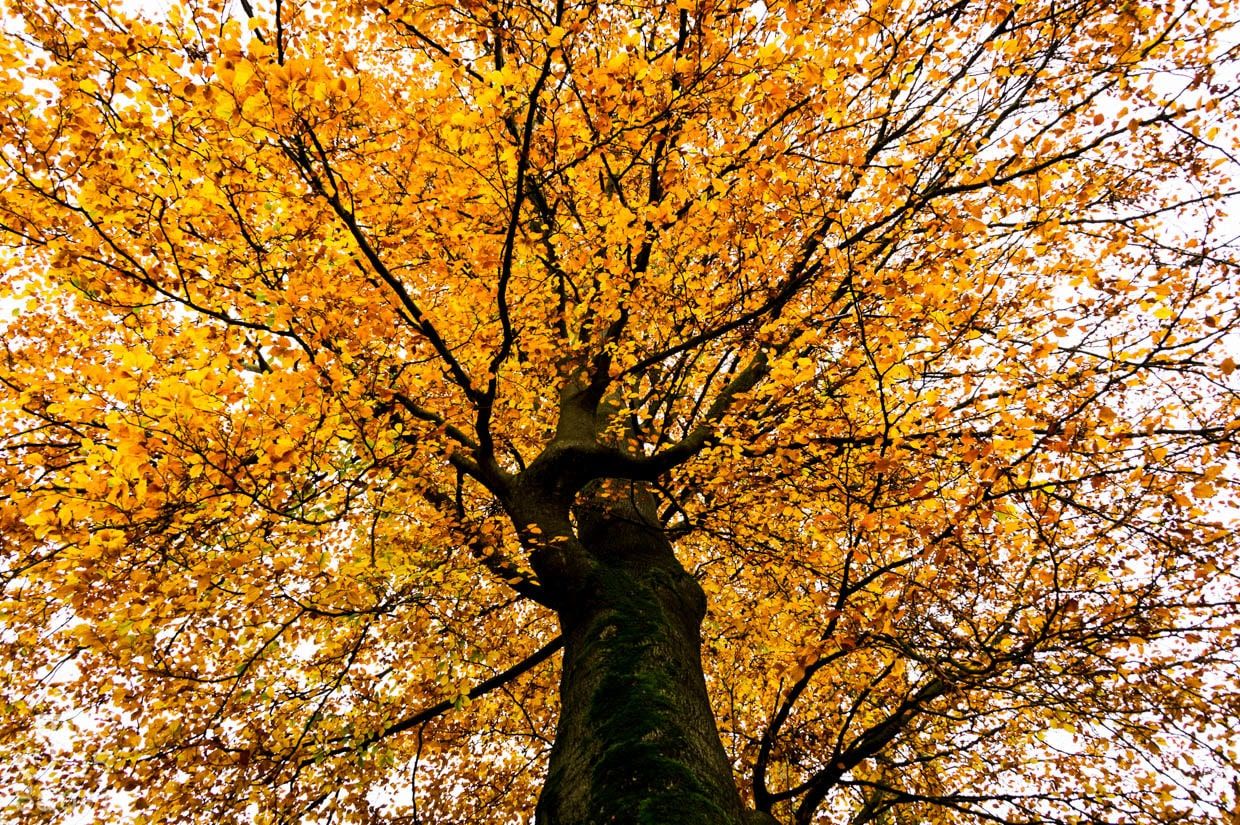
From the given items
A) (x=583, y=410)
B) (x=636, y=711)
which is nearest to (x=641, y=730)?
(x=636, y=711)

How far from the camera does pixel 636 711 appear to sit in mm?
3703

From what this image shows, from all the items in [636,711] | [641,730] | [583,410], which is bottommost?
[641,730]

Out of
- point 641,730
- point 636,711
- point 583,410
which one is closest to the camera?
point 641,730

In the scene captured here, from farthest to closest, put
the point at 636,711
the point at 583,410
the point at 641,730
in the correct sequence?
the point at 583,410
the point at 636,711
the point at 641,730

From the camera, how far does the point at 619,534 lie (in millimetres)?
6012

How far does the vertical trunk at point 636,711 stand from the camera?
3.15 meters

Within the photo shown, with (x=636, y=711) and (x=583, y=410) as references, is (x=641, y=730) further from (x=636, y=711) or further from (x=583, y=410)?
(x=583, y=410)

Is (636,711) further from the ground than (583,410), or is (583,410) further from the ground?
(583,410)

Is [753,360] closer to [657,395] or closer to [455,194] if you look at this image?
[657,395]

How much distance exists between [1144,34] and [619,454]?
22.8ft

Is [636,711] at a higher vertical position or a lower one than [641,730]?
higher

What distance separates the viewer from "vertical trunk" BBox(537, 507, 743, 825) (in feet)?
10.3

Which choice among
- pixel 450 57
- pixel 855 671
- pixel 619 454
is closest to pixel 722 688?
pixel 855 671

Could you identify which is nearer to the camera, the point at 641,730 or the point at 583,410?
the point at 641,730
